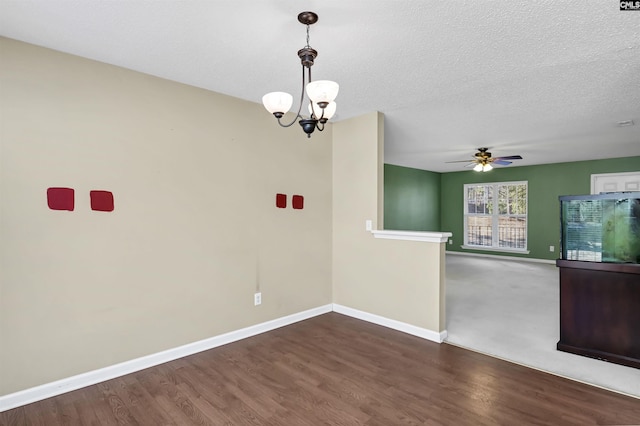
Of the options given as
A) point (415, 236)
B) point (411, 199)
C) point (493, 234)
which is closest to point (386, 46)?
point (415, 236)

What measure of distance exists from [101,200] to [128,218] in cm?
22

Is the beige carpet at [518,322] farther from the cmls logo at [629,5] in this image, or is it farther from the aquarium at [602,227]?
the cmls logo at [629,5]

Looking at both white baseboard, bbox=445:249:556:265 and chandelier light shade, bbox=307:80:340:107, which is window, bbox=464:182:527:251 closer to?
white baseboard, bbox=445:249:556:265

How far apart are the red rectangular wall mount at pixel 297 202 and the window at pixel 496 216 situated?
21.5ft

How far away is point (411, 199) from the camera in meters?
8.38

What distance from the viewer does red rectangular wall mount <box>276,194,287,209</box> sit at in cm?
352

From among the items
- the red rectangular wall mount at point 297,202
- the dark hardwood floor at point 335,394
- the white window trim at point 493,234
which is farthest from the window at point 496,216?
the red rectangular wall mount at point 297,202

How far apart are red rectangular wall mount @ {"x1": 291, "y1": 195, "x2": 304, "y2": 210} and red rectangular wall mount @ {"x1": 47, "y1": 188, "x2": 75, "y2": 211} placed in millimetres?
1965

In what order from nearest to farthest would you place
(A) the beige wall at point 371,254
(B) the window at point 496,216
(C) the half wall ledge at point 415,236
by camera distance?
1. (C) the half wall ledge at point 415,236
2. (A) the beige wall at point 371,254
3. (B) the window at point 496,216

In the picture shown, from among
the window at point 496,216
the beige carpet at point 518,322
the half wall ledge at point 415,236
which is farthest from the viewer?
the window at point 496,216

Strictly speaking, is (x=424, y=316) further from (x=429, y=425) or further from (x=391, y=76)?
(x=391, y=76)

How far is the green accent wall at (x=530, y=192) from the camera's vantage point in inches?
278

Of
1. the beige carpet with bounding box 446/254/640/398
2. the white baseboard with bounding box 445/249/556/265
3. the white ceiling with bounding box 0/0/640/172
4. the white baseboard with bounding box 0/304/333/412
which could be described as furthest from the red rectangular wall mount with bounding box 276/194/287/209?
the white baseboard with bounding box 445/249/556/265

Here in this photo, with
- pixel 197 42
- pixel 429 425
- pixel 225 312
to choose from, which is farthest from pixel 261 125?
pixel 429 425
